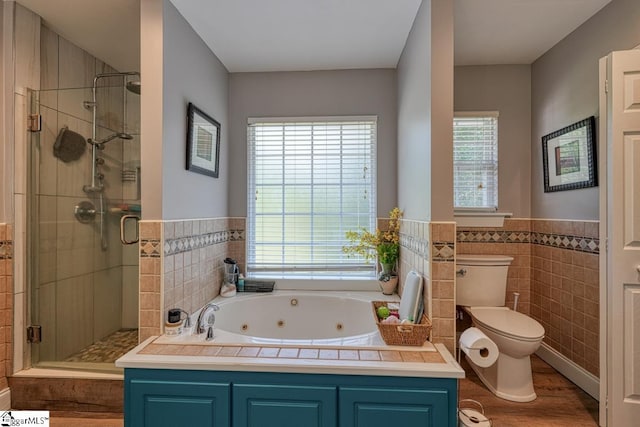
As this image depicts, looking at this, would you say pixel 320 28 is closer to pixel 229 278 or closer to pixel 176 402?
pixel 229 278

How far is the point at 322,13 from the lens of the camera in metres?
1.99

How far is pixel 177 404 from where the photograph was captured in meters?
1.48

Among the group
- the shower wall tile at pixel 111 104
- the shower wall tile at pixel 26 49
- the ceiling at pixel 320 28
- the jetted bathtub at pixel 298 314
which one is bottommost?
the jetted bathtub at pixel 298 314

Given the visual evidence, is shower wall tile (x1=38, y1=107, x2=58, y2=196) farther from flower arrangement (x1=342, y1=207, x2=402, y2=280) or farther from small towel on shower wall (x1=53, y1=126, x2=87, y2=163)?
flower arrangement (x1=342, y1=207, x2=402, y2=280)

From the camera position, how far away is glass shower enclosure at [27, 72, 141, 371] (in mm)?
2072

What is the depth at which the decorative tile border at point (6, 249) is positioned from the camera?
194 cm

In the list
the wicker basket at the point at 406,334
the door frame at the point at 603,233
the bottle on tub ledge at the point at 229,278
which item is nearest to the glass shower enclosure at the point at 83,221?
the bottle on tub ledge at the point at 229,278

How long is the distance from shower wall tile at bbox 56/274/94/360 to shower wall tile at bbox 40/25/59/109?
4.02 feet

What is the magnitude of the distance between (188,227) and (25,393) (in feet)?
4.49

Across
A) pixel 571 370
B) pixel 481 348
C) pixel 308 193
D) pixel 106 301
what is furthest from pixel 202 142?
pixel 571 370

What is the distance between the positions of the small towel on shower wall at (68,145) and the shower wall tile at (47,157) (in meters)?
0.03

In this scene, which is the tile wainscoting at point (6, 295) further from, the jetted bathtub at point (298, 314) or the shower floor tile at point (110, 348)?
the jetted bathtub at point (298, 314)

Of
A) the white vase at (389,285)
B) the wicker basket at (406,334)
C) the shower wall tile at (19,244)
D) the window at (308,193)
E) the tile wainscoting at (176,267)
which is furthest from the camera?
the window at (308,193)

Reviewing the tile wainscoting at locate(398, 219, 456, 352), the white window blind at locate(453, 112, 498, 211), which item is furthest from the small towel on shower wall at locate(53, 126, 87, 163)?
the white window blind at locate(453, 112, 498, 211)
